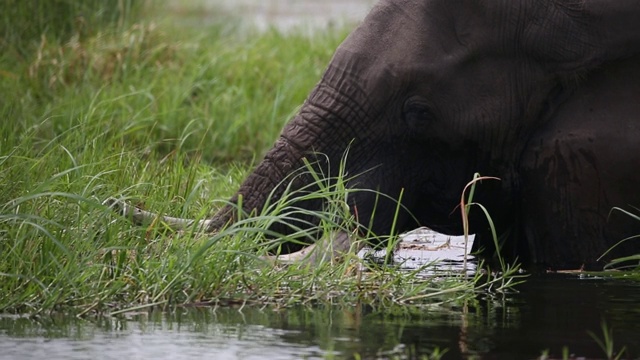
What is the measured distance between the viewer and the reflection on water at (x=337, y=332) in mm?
4789

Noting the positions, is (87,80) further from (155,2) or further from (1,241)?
(1,241)

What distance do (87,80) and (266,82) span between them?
1228 mm

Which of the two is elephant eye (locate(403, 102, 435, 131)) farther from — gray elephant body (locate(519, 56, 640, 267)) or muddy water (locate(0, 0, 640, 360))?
muddy water (locate(0, 0, 640, 360))

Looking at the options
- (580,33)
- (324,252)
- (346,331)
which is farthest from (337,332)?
(580,33)

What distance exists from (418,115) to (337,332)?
1500mm

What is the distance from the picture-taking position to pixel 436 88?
6355mm

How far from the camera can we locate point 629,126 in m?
6.32

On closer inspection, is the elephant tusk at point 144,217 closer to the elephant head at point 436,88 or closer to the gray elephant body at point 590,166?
the elephant head at point 436,88

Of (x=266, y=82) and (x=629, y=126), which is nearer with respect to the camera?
(x=629, y=126)

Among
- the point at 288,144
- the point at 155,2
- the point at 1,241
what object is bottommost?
the point at 1,241

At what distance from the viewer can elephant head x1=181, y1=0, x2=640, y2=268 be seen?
6328 millimetres

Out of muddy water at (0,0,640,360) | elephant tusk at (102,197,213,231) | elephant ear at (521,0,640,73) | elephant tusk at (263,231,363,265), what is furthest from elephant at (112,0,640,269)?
muddy water at (0,0,640,360)

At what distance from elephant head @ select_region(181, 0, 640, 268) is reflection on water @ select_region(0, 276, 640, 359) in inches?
32.1

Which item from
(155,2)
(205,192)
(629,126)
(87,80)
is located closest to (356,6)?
(155,2)
